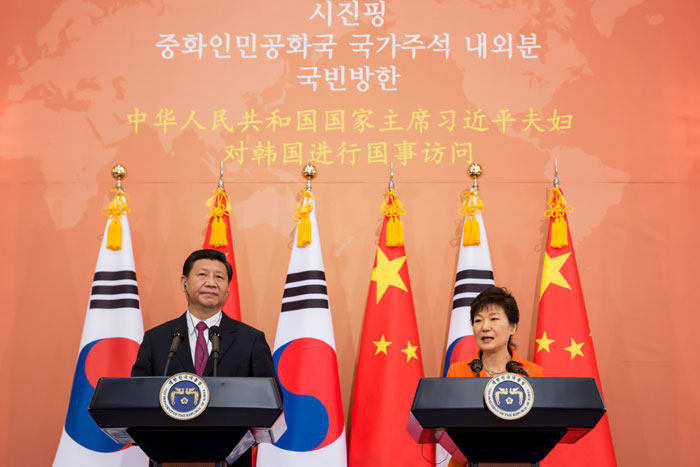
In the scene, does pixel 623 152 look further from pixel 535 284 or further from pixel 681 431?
pixel 681 431

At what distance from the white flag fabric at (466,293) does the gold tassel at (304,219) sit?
730mm

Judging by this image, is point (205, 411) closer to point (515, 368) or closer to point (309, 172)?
point (515, 368)

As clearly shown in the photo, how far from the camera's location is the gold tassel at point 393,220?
3.41 m

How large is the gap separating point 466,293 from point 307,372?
0.81 m

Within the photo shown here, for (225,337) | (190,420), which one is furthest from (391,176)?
(190,420)

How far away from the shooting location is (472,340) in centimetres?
325

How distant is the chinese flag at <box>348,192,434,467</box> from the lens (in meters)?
3.17

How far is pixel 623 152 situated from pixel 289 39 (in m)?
1.81

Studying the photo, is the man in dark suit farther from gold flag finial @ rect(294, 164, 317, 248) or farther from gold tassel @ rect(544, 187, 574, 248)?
gold tassel @ rect(544, 187, 574, 248)

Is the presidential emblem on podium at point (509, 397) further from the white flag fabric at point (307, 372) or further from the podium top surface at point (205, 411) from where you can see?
the white flag fabric at point (307, 372)

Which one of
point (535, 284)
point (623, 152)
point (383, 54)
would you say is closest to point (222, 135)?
point (383, 54)

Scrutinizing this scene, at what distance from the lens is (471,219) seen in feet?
11.3

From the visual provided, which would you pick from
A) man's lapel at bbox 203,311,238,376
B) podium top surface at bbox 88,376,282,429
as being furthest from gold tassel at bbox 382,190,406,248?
podium top surface at bbox 88,376,282,429

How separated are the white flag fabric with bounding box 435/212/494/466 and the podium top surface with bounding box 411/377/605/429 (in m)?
1.32
